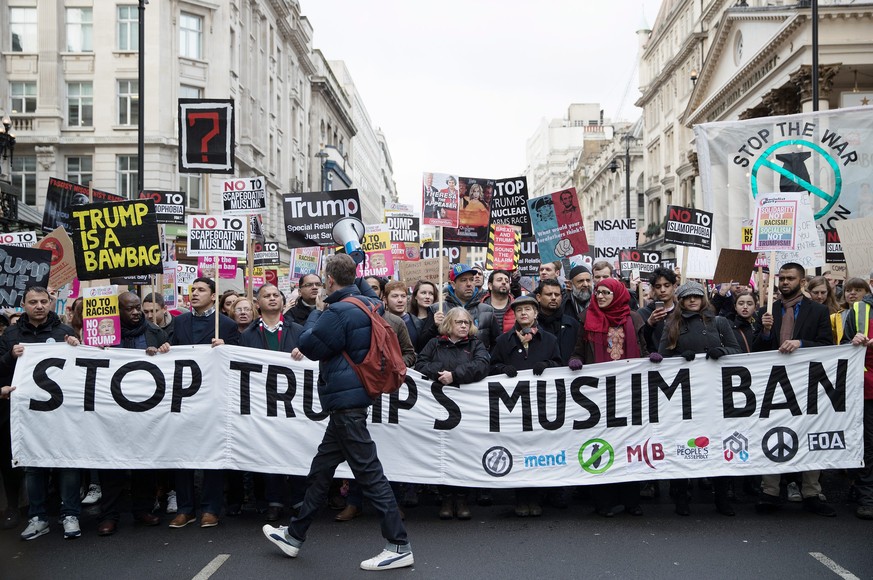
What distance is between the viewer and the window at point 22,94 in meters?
36.1

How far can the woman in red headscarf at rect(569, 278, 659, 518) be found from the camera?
24.7 feet

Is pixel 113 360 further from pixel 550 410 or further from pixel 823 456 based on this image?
pixel 823 456

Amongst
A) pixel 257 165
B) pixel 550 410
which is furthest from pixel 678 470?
pixel 257 165

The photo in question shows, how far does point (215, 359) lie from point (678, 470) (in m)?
3.78

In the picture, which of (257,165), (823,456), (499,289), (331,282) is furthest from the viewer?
(257,165)

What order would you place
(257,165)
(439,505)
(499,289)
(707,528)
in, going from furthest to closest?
(257,165)
(499,289)
(439,505)
(707,528)

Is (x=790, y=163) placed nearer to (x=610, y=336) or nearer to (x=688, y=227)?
(x=688, y=227)

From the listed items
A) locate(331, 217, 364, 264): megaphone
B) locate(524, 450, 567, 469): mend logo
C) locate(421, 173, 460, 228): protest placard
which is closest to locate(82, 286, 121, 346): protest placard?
locate(331, 217, 364, 264): megaphone

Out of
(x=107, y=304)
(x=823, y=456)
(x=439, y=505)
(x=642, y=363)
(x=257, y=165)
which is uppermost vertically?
(x=257, y=165)

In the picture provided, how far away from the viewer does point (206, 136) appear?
9742 mm

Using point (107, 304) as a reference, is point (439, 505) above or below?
below

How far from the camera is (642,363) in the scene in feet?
24.7

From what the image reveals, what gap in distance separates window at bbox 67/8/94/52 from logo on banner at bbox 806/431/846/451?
114 feet

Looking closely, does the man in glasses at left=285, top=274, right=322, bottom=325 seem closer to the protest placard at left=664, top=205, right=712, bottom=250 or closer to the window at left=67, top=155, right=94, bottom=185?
the protest placard at left=664, top=205, right=712, bottom=250
